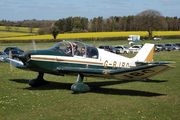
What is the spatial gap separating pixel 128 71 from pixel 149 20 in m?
82.0

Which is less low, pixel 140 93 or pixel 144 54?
pixel 144 54

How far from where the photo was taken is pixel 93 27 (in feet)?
408

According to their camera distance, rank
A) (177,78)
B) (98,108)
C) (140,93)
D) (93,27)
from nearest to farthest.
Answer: (98,108) → (140,93) → (177,78) → (93,27)

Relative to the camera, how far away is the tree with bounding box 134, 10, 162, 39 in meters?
85.1

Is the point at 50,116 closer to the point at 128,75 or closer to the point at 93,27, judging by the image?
the point at 128,75

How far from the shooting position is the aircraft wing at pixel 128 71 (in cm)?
832

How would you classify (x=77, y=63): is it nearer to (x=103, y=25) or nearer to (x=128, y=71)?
(x=128, y=71)

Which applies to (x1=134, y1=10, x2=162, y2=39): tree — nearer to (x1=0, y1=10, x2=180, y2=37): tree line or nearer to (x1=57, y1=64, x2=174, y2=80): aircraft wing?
(x1=0, y1=10, x2=180, y2=37): tree line

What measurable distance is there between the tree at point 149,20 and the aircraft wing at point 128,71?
8016 cm

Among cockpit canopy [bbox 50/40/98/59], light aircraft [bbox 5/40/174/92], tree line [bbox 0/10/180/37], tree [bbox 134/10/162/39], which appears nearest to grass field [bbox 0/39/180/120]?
light aircraft [bbox 5/40/174/92]

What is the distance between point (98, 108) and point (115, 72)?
6.36 ft

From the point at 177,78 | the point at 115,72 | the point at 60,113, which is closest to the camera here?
the point at 60,113

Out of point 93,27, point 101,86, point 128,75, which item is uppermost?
point 93,27

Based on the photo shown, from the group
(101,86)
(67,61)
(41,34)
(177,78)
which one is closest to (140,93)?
(101,86)
